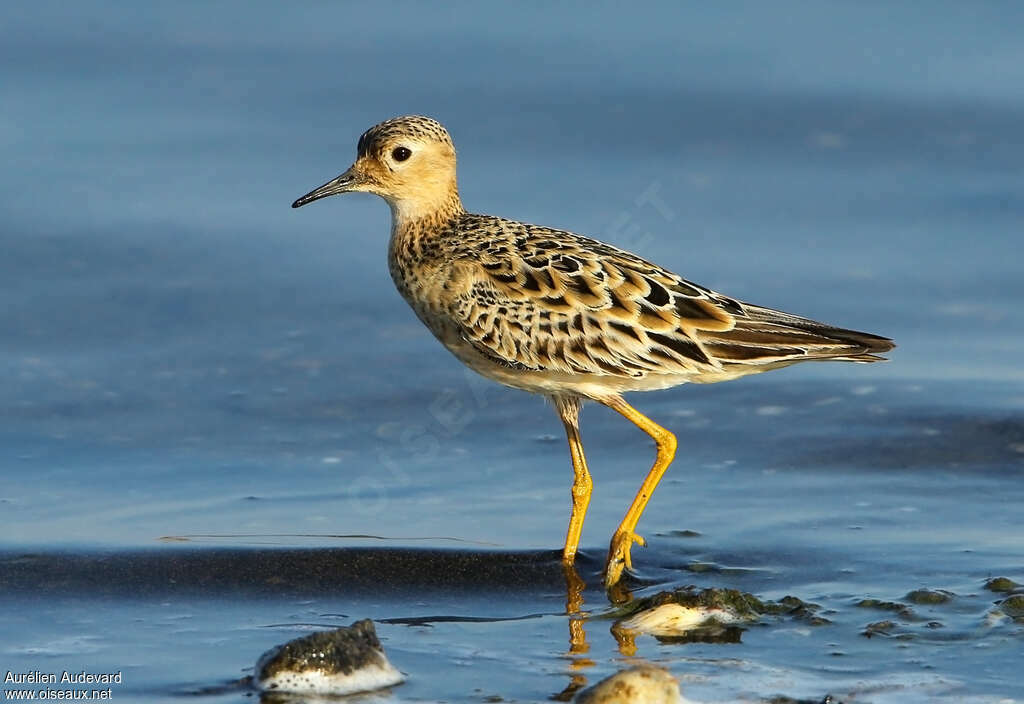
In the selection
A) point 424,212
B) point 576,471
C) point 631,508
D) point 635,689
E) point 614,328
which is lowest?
point 635,689

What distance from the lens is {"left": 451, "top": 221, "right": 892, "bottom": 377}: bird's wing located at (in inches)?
352

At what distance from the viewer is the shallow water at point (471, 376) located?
7.94 m

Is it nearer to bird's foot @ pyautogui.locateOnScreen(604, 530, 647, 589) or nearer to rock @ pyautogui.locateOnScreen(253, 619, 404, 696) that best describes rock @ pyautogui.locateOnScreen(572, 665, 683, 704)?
rock @ pyautogui.locateOnScreen(253, 619, 404, 696)

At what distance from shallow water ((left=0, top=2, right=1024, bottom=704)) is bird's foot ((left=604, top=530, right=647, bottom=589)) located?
12 cm

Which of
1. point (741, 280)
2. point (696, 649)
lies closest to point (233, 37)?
point (741, 280)

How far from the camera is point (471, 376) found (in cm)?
1163

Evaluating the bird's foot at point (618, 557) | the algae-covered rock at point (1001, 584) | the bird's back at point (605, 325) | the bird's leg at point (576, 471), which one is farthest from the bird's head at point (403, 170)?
the algae-covered rock at point (1001, 584)

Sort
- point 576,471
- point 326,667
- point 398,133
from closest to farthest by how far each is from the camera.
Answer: point 326,667 → point 576,471 → point 398,133

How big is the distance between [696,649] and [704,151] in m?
6.65

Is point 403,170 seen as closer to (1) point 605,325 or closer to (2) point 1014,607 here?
(1) point 605,325

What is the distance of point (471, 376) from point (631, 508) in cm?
290

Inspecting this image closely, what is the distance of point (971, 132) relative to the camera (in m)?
13.5
